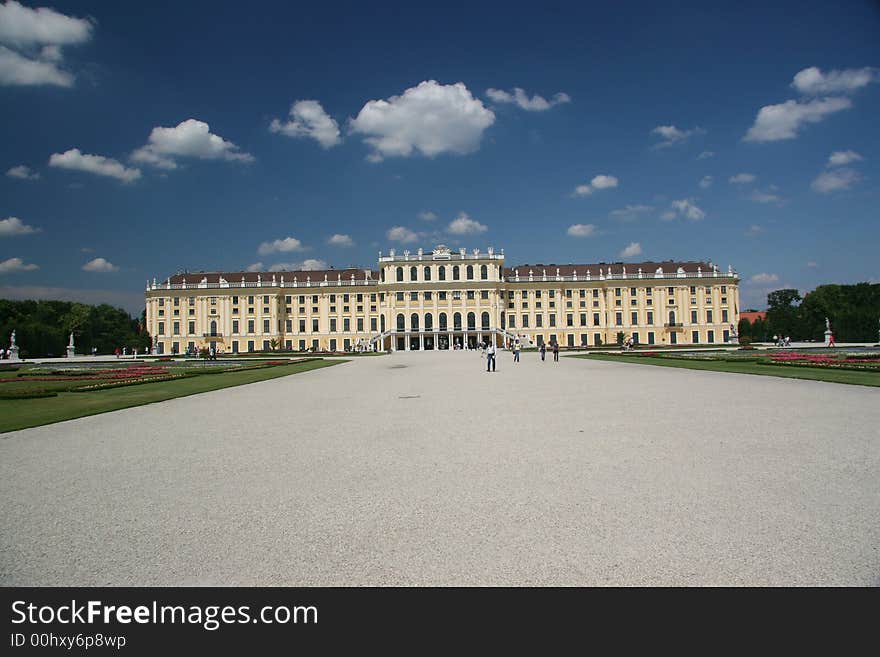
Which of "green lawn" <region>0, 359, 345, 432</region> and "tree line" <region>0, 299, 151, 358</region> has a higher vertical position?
"tree line" <region>0, 299, 151, 358</region>

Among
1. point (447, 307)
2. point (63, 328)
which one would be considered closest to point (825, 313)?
point (447, 307)

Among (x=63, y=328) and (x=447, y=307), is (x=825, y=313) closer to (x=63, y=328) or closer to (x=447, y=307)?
(x=447, y=307)

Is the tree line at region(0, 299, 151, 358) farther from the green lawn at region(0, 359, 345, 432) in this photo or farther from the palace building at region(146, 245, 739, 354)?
the green lawn at region(0, 359, 345, 432)

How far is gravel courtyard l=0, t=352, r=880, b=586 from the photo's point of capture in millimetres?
3795

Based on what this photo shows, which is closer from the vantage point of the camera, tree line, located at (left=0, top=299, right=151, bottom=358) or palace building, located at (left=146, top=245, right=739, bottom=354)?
tree line, located at (left=0, top=299, right=151, bottom=358)

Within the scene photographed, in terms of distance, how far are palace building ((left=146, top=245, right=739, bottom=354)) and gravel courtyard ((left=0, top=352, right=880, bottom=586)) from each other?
75.1 meters

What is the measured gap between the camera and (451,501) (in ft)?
17.4

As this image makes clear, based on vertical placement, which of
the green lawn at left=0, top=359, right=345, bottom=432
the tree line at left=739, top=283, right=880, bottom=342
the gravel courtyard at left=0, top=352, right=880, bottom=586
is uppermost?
the tree line at left=739, top=283, right=880, bottom=342

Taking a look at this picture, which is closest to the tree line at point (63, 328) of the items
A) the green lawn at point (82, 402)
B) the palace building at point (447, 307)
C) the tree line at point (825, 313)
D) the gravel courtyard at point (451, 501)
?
the palace building at point (447, 307)

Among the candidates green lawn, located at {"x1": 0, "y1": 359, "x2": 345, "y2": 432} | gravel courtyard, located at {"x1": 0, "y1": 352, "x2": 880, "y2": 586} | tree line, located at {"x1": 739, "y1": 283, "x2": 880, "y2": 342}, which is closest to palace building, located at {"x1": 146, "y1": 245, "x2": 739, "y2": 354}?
tree line, located at {"x1": 739, "y1": 283, "x2": 880, "y2": 342}

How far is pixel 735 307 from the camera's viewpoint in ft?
283

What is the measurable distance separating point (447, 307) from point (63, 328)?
51892 millimetres
